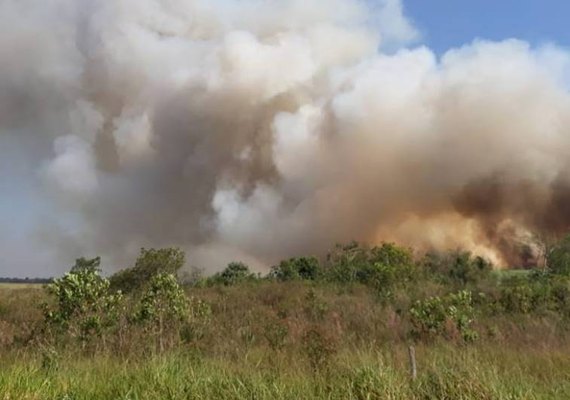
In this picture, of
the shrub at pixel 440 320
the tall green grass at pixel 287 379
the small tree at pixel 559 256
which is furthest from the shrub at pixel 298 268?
the tall green grass at pixel 287 379

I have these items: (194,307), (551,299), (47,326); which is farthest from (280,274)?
(47,326)

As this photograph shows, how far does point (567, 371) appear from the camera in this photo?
888 centimetres

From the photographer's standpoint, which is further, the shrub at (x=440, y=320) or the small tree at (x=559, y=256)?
the small tree at (x=559, y=256)

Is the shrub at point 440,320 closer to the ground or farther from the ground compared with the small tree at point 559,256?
closer to the ground

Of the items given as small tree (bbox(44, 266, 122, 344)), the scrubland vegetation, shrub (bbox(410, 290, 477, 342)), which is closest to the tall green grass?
the scrubland vegetation

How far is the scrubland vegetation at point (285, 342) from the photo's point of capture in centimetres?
764

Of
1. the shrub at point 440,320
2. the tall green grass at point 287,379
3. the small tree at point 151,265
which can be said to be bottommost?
the tall green grass at point 287,379

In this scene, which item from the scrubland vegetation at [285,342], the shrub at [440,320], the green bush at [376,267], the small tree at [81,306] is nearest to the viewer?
the scrubland vegetation at [285,342]

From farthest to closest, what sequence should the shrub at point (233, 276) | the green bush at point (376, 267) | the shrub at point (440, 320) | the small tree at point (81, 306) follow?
the shrub at point (233, 276) → the green bush at point (376, 267) → the shrub at point (440, 320) → the small tree at point (81, 306)

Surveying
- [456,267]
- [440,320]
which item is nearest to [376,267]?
[456,267]

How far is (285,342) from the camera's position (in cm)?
1283

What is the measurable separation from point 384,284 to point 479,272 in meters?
10.2

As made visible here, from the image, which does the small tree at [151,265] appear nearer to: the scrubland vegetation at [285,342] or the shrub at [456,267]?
the scrubland vegetation at [285,342]

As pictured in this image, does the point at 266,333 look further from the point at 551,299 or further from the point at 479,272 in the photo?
the point at 479,272
